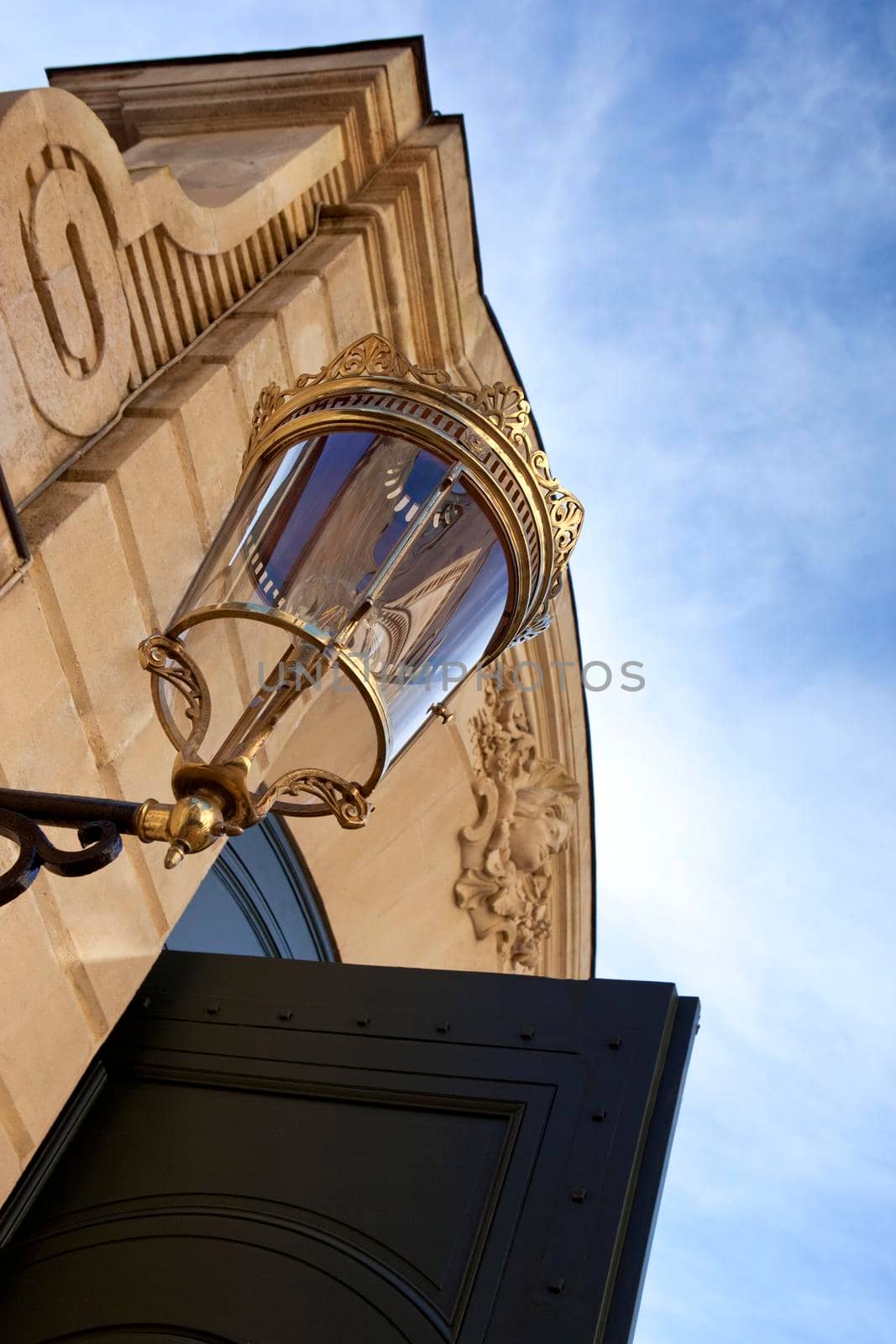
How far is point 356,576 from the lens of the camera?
6.79 feet

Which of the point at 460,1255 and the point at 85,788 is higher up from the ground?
the point at 85,788

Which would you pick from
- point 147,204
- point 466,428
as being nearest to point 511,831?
point 147,204

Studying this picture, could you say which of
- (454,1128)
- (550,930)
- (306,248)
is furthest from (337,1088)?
(550,930)

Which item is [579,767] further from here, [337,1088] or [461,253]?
[337,1088]

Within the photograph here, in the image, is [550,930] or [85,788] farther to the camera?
[550,930]

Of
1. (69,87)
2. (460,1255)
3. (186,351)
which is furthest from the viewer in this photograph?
(69,87)

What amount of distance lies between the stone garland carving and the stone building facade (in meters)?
0.44

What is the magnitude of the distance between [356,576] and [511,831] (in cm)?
437

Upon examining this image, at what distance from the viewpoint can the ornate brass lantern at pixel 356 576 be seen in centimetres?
199

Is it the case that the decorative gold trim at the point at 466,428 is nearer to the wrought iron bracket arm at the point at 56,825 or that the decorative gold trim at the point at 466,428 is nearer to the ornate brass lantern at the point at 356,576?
the ornate brass lantern at the point at 356,576

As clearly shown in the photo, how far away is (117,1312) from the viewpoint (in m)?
2.96

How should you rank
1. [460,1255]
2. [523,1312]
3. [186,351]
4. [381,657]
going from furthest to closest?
[186,351] < [460,1255] < [523,1312] < [381,657]

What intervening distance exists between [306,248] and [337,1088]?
2.68m

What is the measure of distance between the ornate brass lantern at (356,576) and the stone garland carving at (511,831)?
3711 mm
